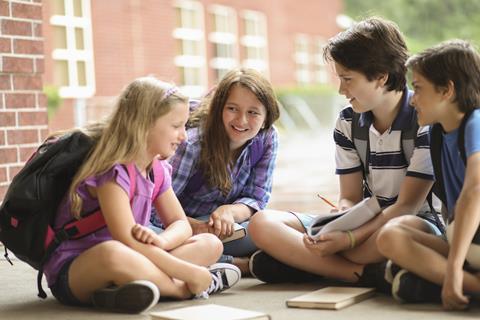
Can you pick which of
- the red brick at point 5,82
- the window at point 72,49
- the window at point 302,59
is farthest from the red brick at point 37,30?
the window at point 302,59

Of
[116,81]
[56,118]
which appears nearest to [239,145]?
[56,118]

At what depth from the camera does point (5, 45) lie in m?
4.54

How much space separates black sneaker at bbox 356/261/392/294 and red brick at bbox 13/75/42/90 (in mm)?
2444

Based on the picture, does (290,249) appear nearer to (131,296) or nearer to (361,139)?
(361,139)

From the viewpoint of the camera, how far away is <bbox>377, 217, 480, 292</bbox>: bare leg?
2.68 m

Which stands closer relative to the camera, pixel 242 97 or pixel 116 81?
pixel 242 97

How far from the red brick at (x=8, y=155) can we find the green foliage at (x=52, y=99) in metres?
6.44

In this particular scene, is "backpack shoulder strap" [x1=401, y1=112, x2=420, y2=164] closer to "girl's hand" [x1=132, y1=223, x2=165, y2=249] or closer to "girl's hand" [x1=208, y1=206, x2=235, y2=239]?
"girl's hand" [x1=208, y1=206, x2=235, y2=239]

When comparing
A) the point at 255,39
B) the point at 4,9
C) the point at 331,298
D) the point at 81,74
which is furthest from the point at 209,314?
the point at 255,39

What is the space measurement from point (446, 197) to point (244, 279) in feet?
3.17

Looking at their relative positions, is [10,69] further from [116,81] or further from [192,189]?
[116,81]

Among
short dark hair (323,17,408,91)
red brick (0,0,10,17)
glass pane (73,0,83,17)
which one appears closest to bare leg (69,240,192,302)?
short dark hair (323,17,408,91)

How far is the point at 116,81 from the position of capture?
12.7 metres

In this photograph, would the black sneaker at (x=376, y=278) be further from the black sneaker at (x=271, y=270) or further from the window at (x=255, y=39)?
the window at (x=255, y=39)
